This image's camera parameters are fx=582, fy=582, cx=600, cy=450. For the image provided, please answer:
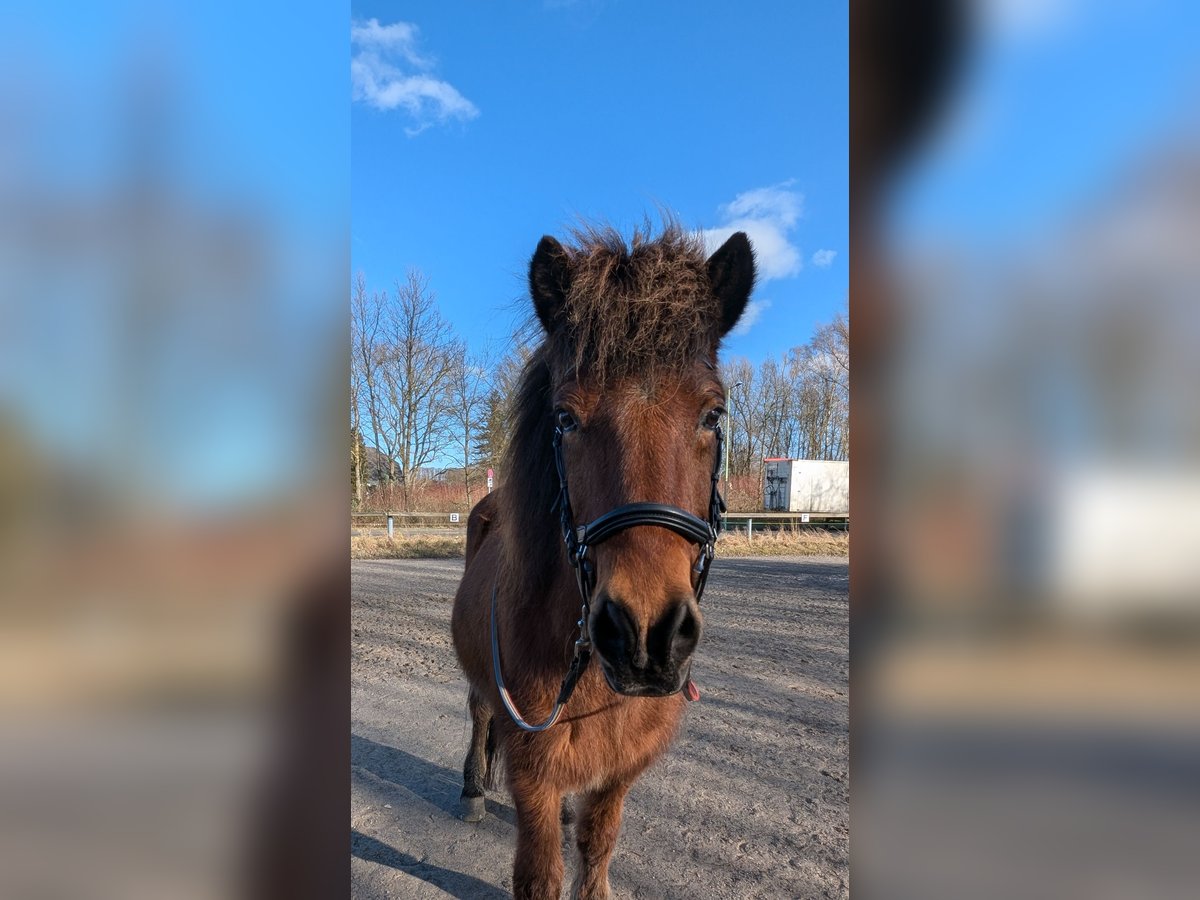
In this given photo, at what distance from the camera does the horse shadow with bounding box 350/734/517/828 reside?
150 inches

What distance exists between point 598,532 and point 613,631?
26cm

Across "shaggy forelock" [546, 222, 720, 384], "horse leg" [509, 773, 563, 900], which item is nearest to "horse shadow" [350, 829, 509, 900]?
"horse leg" [509, 773, 563, 900]

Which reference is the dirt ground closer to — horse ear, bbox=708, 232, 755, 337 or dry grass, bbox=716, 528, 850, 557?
horse ear, bbox=708, 232, 755, 337

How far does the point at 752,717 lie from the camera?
492 cm

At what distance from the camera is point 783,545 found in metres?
16.6

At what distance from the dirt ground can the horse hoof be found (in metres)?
0.04

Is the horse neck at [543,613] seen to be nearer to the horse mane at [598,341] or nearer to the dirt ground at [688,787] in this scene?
the horse mane at [598,341]

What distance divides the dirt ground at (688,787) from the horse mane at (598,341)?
1.80 m
